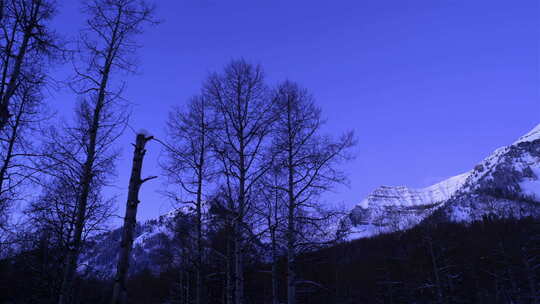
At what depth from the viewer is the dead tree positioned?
507cm

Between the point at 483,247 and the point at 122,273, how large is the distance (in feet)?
229

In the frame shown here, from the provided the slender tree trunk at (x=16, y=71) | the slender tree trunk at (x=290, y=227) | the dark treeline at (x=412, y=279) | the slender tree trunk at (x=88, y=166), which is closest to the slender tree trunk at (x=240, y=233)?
the slender tree trunk at (x=290, y=227)

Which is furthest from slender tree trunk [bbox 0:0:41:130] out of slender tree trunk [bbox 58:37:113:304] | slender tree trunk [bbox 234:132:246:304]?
slender tree trunk [bbox 234:132:246:304]

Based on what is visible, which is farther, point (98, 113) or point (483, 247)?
point (483, 247)

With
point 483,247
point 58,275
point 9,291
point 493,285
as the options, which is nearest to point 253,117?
point 58,275

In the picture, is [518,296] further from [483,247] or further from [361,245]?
[361,245]

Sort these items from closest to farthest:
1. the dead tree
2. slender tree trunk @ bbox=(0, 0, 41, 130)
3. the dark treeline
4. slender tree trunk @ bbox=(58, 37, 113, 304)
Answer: the dead tree → slender tree trunk @ bbox=(0, 0, 41, 130) → slender tree trunk @ bbox=(58, 37, 113, 304) → the dark treeline

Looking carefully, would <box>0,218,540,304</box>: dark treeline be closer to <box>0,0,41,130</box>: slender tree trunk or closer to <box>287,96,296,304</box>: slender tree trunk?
<box>287,96,296,304</box>: slender tree trunk

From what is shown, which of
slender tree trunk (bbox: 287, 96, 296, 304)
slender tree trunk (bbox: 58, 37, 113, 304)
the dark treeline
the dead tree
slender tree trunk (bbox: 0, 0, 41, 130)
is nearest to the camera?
the dead tree

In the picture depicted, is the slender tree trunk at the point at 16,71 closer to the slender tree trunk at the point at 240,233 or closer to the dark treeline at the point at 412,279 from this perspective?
the slender tree trunk at the point at 240,233

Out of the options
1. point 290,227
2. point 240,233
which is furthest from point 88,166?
point 290,227

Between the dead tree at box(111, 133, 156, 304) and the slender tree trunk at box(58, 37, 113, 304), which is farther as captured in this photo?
the slender tree trunk at box(58, 37, 113, 304)

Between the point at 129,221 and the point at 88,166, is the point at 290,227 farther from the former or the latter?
the point at 129,221

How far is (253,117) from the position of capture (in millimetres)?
11797
